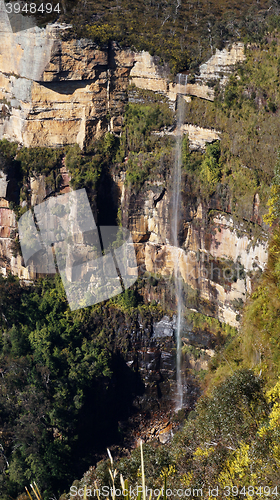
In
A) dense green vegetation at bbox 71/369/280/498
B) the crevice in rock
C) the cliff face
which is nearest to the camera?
dense green vegetation at bbox 71/369/280/498

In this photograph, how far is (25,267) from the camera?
27688 mm

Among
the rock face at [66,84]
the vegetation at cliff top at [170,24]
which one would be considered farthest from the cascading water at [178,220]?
the vegetation at cliff top at [170,24]

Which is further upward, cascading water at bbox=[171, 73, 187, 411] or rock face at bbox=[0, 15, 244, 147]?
rock face at bbox=[0, 15, 244, 147]

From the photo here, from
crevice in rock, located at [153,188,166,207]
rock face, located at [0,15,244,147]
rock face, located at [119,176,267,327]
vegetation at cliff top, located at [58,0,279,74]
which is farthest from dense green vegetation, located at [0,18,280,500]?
rock face, located at [0,15,244,147]

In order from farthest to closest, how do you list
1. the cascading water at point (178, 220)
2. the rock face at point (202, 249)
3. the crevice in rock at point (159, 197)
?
the crevice in rock at point (159, 197) < the cascading water at point (178, 220) < the rock face at point (202, 249)

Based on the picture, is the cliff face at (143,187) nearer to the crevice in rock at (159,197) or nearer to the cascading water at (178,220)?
the crevice in rock at (159,197)

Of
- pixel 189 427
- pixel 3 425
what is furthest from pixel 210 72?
pixel 3 425

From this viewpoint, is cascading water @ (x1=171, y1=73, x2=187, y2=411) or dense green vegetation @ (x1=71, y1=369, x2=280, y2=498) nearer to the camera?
dense green vegetation @ (x1=71, y1=369, x2=280, y2=498)

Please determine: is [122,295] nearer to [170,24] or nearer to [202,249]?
[202,249]

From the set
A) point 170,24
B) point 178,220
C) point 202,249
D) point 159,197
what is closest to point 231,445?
point 202,249

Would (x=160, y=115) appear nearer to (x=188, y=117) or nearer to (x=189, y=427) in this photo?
(x=188, y=117)

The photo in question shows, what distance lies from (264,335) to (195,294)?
11.5 metres

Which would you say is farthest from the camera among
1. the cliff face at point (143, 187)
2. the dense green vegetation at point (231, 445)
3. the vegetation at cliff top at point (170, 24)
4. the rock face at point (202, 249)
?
the cliff face at point (143, 187)

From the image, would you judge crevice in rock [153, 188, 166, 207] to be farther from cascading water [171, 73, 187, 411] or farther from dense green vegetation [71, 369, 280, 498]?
dense green vegetation [71, 369, 280, 498]
